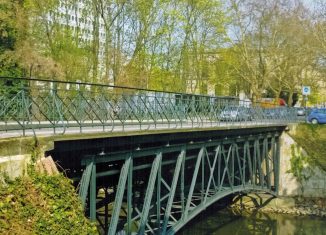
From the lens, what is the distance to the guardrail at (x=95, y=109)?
922 centimetres

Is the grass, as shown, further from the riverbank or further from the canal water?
the riverbank

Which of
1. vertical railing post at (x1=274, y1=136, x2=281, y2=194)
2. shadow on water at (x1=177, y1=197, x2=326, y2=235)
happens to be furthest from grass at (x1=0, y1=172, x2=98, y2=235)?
vertical railing post at (x1=274, y1=136, x2=281, y2=194)

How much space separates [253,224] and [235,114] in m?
6.76

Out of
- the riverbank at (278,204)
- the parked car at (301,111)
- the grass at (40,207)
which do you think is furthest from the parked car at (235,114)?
the grass at (40,207)

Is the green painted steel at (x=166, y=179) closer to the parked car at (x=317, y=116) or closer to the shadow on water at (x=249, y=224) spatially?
the shadow on water at (x=249, y=224)

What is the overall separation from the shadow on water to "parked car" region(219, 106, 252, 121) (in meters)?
5.30

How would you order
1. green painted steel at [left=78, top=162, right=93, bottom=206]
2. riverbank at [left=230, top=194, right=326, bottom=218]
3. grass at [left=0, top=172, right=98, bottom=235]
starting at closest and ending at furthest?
grass at [left=0, top=172, right=98, bottom=235]
green painted steel at [left=78, top=162, right=93, bottom=206]
riverbank at [left=230, top=194, right=326, bottom=218]

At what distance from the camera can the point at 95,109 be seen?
1201 centimetres

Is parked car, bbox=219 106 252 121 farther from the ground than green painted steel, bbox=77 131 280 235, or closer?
farther from the ground

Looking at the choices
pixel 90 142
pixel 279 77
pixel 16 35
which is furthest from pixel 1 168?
pixel 279 77

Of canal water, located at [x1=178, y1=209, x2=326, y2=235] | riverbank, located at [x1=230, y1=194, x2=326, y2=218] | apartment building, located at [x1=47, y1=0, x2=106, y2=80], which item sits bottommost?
canal water, located at [x1=178, y1=209, x2=326, y2=235]

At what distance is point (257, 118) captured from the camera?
2547 centimetres

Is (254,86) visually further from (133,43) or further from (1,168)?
(1,168)

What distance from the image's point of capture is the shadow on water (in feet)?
75.1
